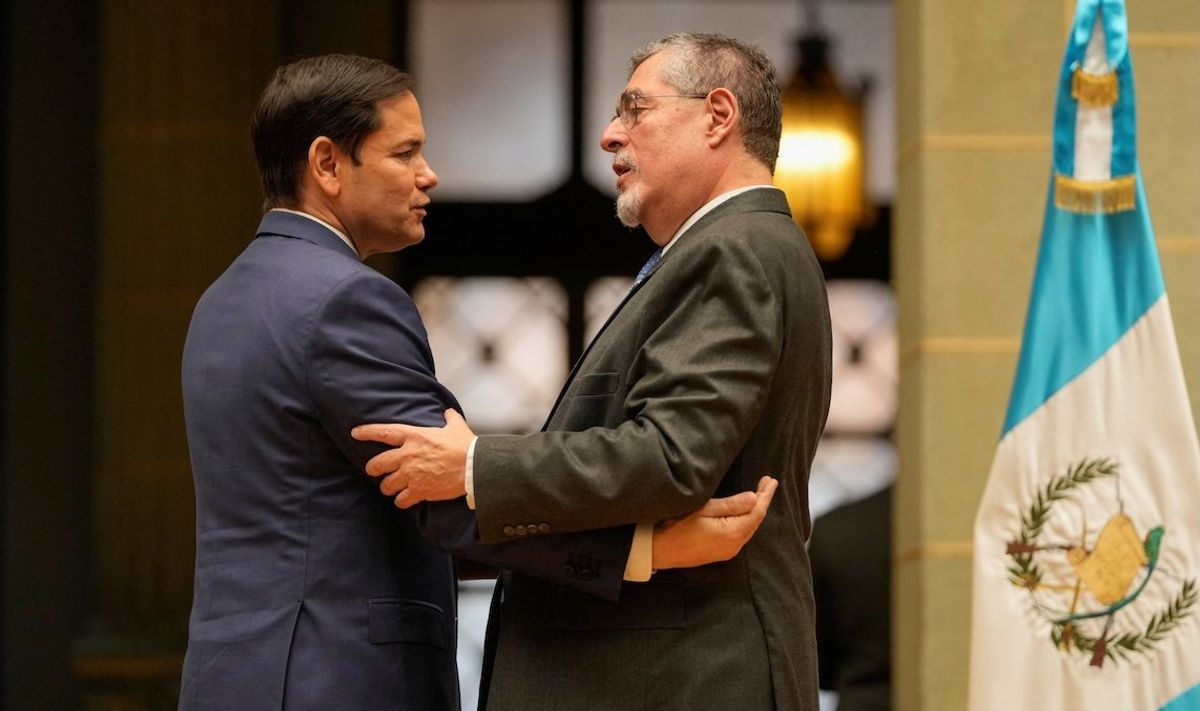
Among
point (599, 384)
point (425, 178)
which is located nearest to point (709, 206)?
point (599, 384)

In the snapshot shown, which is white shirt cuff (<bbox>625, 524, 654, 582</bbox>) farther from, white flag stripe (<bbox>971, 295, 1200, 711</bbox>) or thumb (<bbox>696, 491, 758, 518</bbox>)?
white flag stripe (<bbox>971, 295, 1200, 711</bbox>)

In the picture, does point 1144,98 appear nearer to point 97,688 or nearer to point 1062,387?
point 1062,387

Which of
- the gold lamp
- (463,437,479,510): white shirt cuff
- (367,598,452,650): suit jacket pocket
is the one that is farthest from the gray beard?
the gold lamp

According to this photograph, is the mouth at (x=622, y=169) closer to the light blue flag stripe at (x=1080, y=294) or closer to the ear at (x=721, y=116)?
the ear at (x=721, y=116)

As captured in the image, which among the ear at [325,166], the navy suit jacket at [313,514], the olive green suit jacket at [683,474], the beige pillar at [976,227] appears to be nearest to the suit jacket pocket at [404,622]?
the navy suit jacket at [313,514]

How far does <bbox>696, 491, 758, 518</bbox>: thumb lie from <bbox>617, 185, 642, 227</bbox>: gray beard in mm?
535

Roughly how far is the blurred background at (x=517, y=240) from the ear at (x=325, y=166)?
2071 millimetres

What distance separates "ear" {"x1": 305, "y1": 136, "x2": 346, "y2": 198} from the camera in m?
2.77

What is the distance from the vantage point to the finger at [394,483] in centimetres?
252

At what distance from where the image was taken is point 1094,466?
3.82 metres

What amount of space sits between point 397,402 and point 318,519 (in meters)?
0.21

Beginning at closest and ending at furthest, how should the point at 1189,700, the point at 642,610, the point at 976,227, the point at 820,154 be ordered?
the point at 642,610, the point at 1189,700, the point at 976,227, the point at 820,154

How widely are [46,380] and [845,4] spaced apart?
126 inches

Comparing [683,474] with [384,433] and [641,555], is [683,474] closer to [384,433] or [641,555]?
[641,555]
